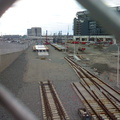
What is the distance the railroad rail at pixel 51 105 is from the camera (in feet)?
19.9

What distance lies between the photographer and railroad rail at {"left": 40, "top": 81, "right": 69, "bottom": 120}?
6.05 m

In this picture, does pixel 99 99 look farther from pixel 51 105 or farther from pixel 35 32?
pixel 35 32

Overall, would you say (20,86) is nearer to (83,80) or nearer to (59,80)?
(59,80)

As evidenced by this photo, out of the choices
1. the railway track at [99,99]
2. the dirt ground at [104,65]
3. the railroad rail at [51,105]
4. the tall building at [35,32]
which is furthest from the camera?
the tall building at [35,32]

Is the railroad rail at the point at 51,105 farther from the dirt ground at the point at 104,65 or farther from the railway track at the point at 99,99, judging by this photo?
the dirt ground at the point at 104,65

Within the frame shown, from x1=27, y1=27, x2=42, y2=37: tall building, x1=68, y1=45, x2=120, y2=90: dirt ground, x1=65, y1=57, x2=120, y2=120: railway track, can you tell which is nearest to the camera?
x1=65, y1=57, x2=120, y2=120: railway track

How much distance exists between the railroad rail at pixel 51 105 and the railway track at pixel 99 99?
1.01 metres

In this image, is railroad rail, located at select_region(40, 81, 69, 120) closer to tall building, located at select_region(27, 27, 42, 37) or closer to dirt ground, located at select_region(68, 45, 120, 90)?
dirt ground, located at select_region(68, 45, 120, 90)

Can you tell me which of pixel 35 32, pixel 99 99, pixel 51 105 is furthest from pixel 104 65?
pixel 35 32

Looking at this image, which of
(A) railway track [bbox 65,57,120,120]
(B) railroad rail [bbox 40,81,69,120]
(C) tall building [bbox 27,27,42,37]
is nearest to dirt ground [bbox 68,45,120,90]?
(A) railway track [bbox 65,57,120,120]

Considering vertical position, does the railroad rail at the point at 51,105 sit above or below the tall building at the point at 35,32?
below

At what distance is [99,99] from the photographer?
7.63 m

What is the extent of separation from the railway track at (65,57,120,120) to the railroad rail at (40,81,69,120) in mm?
1013

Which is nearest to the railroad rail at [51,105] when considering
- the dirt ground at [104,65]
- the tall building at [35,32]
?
the dirt ground at [104,65]
